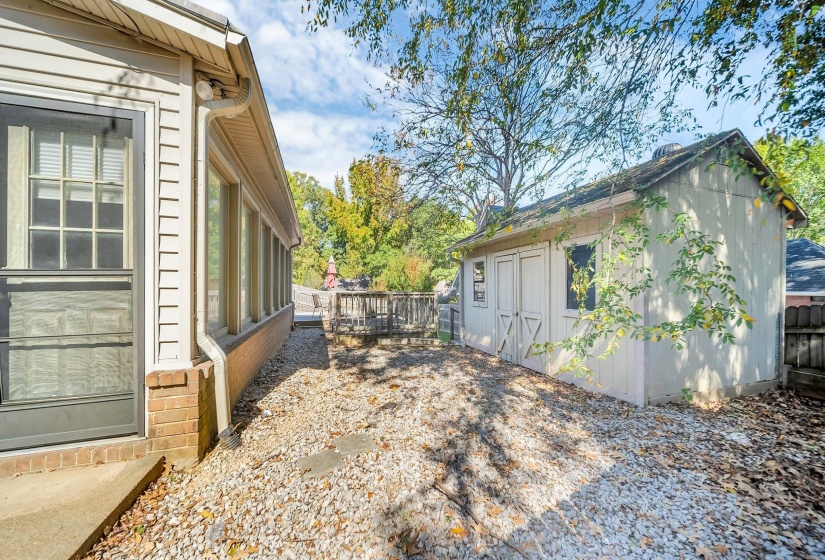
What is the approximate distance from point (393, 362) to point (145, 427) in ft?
14.9

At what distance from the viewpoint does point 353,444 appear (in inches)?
122

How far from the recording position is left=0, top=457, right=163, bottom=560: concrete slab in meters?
1.65

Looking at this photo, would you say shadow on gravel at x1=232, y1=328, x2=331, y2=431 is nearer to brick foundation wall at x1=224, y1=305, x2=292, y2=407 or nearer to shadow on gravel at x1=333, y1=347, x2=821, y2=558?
brick foundation wall at x1=224, y1=305, x2=292, y2=407

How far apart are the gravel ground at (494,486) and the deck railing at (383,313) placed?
14.4ft

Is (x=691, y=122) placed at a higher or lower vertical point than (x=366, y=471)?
higher

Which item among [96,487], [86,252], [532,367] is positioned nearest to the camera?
[96,487]

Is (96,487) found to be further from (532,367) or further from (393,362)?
(532,367)

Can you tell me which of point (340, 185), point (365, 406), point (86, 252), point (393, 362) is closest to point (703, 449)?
point (365, 406)

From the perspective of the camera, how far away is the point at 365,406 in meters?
4.08

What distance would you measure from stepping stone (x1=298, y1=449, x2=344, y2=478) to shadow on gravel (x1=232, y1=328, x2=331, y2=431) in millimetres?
962

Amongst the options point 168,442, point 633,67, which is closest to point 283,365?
point 168,442

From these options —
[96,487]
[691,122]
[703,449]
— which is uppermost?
[691,122]

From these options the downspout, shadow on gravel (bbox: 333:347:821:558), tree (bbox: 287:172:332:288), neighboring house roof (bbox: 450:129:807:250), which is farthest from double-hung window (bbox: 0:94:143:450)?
tree (bbox: 287:172:332:288)

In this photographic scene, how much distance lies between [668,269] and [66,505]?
6.23 m
